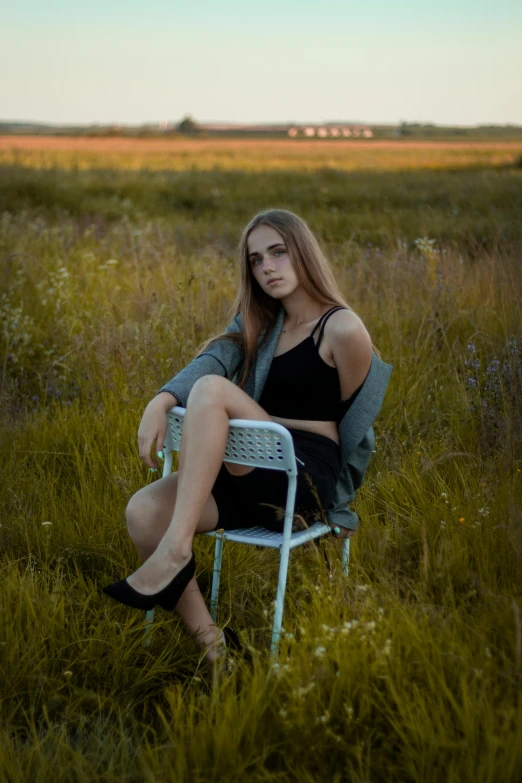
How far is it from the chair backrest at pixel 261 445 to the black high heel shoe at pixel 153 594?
36 centimetres

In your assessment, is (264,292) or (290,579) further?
(264,292)

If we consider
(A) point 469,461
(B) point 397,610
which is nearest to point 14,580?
(B) point 397,610

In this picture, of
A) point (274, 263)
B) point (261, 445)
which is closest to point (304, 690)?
point (261, 445)

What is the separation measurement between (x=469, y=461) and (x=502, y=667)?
4.81 feet

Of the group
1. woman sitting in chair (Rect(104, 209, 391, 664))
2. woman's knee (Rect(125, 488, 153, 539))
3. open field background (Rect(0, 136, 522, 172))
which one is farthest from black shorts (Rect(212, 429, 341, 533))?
open field background (Rect(0, 136, 522, 172))

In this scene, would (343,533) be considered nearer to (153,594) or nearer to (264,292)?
(153,594)

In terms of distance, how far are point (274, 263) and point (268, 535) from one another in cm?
101

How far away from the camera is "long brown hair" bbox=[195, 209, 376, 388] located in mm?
3020

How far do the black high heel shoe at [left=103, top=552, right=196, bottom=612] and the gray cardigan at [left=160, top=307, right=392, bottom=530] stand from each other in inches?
23.2

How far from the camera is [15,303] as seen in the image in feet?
20.5

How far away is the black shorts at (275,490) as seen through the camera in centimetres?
266

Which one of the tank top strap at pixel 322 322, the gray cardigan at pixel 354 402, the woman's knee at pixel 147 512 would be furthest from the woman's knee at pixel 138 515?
the tank top strap at pixel 322 322

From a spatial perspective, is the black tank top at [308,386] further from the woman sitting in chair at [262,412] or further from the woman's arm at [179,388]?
the woman's arm at [179,388]

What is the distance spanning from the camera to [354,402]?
2832 mm
